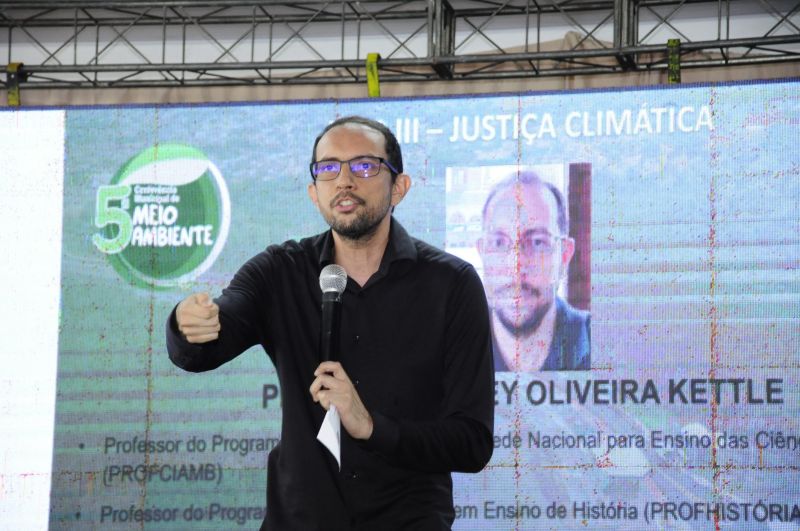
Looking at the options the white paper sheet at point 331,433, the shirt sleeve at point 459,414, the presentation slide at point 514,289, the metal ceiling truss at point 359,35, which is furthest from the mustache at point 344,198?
the metal ceiling truss at point 359,35

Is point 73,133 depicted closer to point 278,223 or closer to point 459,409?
point 278,223

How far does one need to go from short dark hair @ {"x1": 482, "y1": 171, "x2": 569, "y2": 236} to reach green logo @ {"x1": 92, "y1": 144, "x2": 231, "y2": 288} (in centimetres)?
154

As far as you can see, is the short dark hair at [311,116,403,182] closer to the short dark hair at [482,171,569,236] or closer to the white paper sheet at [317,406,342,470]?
the white paper sheet at [317,406,342,470]

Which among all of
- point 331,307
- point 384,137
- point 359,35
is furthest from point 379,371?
point 359,35

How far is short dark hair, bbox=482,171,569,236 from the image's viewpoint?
17.1 ft

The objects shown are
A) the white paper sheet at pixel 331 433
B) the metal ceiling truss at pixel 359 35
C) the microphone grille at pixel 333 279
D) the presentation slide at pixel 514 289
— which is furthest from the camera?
the metal ceiling truss at pixel 359 35

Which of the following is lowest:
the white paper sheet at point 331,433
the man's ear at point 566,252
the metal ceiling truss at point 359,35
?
the white paper sheet at point 331,433

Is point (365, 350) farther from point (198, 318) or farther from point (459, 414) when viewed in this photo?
point (198, 318)

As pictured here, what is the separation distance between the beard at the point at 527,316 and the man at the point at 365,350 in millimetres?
3133

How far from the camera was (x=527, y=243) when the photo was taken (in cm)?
527

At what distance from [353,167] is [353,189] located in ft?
0.19

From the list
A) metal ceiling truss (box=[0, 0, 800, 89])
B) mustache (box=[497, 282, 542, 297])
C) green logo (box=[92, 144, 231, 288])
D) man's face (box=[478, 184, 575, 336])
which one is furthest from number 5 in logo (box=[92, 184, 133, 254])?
mustache (box=[497, 282, 542, 297])

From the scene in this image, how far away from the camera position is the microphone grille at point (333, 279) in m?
1.92

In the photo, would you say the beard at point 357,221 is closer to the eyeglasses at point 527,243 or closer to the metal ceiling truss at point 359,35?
the eyeglasses at point 527,243
